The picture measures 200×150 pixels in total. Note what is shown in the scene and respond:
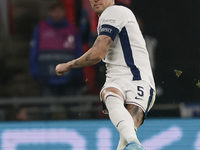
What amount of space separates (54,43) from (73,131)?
1.16 meters

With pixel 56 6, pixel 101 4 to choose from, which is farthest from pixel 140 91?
pixel 56 6

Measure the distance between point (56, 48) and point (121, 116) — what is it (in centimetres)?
252

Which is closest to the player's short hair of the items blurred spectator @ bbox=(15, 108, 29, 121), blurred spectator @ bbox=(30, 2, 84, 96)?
blurred spectator @ bbox=(30, 2, 84, 96)

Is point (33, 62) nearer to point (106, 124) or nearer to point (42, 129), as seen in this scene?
point (42, 129)

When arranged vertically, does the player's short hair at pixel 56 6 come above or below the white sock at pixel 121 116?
above

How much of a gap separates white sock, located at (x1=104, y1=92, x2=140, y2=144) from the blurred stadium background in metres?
2.20

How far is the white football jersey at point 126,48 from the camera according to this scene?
359 centimetres

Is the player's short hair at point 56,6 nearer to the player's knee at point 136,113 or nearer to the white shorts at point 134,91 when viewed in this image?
the white shorts at point 134,91

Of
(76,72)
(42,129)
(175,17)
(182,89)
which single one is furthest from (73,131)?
(175,17)

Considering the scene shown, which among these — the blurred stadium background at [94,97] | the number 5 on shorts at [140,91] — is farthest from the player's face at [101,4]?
the blurred stadium background at [94,97]

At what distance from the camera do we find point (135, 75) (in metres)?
3.61

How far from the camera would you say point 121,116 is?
3.34 metres

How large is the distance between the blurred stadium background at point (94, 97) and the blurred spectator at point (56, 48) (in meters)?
0.09

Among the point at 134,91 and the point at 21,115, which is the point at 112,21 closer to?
the point at 134,91
